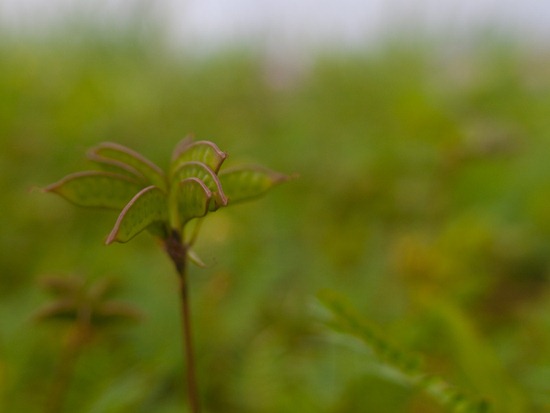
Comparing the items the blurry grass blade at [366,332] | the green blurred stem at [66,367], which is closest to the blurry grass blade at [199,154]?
the blurry grass blade at [366,332]

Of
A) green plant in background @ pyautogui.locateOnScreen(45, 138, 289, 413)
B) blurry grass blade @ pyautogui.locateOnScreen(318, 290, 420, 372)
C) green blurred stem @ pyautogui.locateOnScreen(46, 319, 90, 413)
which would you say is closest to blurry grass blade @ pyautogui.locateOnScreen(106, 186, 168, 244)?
green plant in background @ pyautogui.locateOnScreen(45, 138, 289, 413)

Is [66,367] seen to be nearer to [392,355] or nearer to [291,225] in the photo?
[392,355]

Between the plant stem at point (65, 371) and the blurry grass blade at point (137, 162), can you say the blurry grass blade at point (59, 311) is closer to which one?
the plant stem at point (65, 371)

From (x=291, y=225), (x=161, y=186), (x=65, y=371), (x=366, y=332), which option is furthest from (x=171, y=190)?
(x=291, y=225)

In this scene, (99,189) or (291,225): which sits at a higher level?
(291,225)

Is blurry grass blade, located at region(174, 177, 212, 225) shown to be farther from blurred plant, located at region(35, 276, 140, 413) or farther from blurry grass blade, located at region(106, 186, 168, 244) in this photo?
blurred plant, located at region(35, 276, 140, 413)

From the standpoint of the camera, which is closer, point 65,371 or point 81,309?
point 81,309
